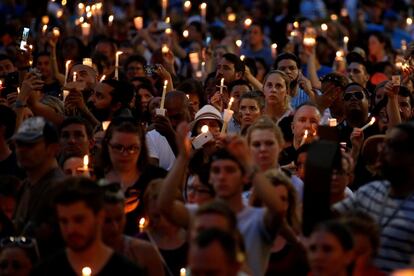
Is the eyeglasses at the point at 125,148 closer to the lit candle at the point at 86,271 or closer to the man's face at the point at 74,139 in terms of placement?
the man's face at the point at 74,139

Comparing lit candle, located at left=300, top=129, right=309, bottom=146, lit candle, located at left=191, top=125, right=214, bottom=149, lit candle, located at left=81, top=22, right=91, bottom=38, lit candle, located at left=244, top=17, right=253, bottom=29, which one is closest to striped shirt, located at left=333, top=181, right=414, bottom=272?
lit candle, located at left=191, top=125, right=214, bottom=149

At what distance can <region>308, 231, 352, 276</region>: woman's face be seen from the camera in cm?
786

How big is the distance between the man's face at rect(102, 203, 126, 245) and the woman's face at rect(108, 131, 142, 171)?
1413mm

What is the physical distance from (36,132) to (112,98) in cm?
327

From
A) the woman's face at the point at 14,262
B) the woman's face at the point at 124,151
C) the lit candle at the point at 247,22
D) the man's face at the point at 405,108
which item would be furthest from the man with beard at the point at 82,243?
the lit candle at the point at 247,22

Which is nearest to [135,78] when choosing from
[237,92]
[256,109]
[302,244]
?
[237,92]

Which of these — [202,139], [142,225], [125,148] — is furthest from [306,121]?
[142,225]

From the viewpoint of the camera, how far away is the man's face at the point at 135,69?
17391 mm

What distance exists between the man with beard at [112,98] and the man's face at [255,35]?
7.41m

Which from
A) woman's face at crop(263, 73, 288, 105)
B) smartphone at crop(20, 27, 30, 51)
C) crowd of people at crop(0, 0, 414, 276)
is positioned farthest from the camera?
smartphone at crop(20, 27, 30, 51)

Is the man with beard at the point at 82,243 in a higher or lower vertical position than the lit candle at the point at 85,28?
lower

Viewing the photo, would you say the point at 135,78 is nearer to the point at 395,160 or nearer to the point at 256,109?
the point at 256,109

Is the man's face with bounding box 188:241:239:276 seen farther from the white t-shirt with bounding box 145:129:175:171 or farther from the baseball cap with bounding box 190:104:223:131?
the baseball cap with bounding box 190:104:223:131

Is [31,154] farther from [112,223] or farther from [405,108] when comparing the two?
[405,108]
